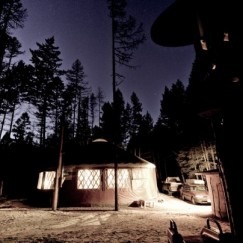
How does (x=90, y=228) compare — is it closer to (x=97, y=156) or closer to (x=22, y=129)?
(x=97, y=156)

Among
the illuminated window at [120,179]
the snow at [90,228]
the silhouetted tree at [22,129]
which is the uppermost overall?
the silhouetted tree at [22,129]

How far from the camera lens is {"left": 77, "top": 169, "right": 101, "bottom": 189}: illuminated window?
54.2ft

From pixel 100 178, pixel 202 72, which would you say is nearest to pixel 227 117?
pixel 202 72

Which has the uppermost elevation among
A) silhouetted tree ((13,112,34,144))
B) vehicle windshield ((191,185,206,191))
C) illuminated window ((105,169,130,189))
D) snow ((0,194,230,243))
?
silhouetted tree ((13,112,34,144))

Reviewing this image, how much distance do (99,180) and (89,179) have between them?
2.80ft

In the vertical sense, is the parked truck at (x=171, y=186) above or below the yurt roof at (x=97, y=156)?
below

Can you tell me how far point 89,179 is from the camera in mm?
16766

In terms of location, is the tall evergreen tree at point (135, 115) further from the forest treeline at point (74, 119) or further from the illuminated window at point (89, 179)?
the illuminated window at point (89, 179)

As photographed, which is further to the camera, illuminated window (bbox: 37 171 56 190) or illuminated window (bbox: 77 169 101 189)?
illuminated window (bbox: 37 171 56 190)

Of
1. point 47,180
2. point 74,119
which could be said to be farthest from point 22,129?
point 47,180

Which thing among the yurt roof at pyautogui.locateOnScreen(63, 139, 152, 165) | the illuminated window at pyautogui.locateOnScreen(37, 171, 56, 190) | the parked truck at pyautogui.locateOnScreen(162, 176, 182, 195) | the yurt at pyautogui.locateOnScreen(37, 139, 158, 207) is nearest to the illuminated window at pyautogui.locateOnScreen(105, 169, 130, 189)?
the yurt at pyautogui.locateOnScreen(37, 139, 158, 207)

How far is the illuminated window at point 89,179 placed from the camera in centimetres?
1653

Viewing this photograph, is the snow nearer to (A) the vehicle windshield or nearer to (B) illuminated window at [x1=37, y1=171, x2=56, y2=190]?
(A) the vehicle windshield

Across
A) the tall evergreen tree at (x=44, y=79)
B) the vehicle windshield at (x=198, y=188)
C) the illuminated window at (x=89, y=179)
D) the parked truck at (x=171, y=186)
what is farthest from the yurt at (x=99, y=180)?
the tall evergreen tree at (x=44, y=79)
